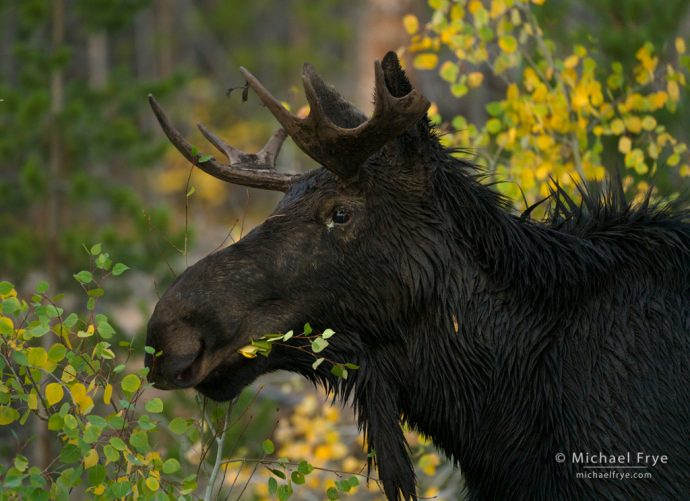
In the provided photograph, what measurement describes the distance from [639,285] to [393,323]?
103cm

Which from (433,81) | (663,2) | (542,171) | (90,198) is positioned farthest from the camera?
→ (90,198)

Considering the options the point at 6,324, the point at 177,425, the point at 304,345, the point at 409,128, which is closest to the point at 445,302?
the point at 304,345

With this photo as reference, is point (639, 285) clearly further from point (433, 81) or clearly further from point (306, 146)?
point (433, 81)

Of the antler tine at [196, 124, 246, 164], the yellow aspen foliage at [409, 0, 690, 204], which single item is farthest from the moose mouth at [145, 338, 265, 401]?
the yellow aspen foliage at [409, 0, 690, 204]

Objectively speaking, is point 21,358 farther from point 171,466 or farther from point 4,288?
point 171,466

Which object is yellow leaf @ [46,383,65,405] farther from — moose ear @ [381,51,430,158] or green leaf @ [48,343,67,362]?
moose ear @ [381,51,430,158]

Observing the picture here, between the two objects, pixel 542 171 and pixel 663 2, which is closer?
pixel 542 171

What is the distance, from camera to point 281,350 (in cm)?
429

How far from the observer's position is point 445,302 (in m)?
4.32

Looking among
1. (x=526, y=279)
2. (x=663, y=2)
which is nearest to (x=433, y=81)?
(x=663, y=2)

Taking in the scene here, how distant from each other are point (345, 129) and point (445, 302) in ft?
2.78

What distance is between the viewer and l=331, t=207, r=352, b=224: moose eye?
4320 mm

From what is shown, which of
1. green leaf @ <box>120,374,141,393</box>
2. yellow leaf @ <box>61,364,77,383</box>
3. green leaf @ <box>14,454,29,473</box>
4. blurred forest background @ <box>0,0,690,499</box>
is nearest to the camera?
green leaf @ <box>14,454,29,473</box>

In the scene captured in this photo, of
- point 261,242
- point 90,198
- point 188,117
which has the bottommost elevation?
point 188,117
